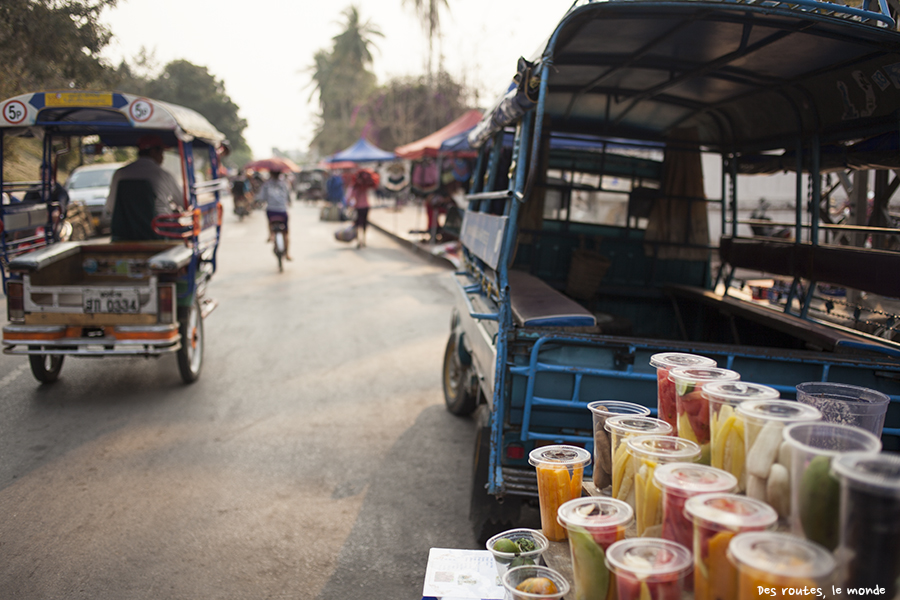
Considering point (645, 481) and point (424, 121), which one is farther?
point (424, 121)

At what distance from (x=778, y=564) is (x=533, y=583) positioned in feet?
2.24

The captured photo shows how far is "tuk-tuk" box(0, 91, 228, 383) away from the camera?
514cm

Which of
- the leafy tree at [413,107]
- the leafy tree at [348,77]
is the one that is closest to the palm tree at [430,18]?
the leafy tree at [413,107]

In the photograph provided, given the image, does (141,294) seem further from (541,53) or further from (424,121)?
(424,121)

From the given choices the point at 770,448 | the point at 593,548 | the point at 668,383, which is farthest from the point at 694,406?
the point at 593,548

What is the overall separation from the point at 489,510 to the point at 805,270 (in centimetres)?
335

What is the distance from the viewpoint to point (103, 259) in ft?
20.7

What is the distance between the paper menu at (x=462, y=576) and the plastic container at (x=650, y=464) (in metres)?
0.52

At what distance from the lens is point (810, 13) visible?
9.43 ft

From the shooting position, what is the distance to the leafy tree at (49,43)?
5617 millimetres

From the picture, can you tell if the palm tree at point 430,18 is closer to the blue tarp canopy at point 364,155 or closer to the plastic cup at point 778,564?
the blue tarp canopy at point 364,155

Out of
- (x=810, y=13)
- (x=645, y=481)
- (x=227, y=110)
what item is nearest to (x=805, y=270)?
(x=810, y=13)

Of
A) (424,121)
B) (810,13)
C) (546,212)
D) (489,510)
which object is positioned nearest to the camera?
(810,13)

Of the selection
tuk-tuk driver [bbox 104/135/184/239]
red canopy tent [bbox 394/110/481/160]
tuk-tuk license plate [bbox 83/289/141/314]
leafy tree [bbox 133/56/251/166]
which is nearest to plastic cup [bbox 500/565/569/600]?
tuk-tuk license plate [bbox 83/289/141/314]
